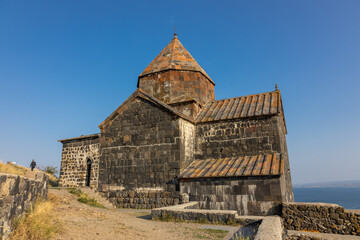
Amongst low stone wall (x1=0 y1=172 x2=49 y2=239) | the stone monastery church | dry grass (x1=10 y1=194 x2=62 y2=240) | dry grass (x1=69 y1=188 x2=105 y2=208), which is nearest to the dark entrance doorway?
A: the stone monastery church

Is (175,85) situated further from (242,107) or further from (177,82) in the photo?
(242,107)

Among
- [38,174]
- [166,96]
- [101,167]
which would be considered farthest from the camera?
[166,96]

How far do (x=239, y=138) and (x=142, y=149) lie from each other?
4.48 m

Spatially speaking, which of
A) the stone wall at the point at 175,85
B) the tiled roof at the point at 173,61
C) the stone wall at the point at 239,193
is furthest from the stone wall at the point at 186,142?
the tiled roof at the point at 173,61

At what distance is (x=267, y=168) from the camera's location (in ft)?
28.6

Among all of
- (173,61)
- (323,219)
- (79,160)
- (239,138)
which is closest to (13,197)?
(323,219)

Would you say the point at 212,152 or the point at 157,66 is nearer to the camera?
the point at 212,152

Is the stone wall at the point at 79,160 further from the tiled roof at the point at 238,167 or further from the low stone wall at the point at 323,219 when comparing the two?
the low stone wall at the point at 323,219

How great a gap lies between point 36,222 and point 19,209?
0.37m

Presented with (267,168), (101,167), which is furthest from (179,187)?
(101,167)

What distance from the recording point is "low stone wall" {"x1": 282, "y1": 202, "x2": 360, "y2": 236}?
6520mm

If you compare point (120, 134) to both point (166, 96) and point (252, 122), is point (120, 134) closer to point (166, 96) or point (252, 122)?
point (166, 96)

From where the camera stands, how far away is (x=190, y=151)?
37.1 ft

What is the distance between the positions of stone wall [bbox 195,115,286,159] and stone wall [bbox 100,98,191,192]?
1128mm
